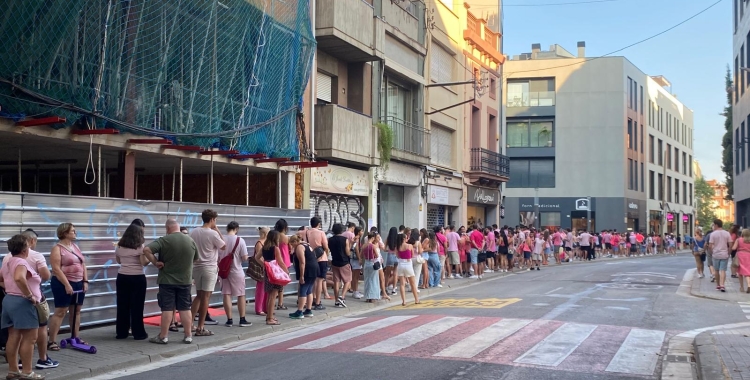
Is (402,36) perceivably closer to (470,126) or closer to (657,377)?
(470,126)

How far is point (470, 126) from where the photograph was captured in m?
32.9

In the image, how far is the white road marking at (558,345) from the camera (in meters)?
9.02

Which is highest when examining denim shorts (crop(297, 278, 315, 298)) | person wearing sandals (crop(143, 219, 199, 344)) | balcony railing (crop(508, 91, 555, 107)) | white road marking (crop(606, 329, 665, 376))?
balcony railing (crop(508, 91, 555, 107))

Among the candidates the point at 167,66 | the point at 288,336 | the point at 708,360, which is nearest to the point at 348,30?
the point at 167,66

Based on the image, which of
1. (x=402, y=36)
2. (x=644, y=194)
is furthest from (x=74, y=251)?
(x=644, y=194)

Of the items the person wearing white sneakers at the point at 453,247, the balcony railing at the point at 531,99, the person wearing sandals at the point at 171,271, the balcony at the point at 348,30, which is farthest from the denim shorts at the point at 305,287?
the balcony railing at the point at 531,99

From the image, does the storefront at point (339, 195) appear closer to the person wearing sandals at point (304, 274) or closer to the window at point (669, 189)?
the person wearing sandals at point (304, 274)

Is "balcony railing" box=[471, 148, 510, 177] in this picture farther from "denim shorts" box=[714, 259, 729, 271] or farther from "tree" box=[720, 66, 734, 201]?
"tree" box=[720, 66, 734, 201]

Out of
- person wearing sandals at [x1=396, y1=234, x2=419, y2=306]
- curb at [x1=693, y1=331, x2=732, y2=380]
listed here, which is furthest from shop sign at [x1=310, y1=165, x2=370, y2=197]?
curb at [x1=693, y1=331, x2=732, y2=380]

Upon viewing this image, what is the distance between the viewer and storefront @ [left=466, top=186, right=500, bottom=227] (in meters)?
33.2

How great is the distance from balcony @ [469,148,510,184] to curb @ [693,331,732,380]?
869 inches

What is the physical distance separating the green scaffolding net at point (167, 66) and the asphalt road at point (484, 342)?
4692 millimetres

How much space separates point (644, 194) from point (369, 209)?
47468mm

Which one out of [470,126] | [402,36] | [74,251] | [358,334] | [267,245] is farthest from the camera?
[470,126]
